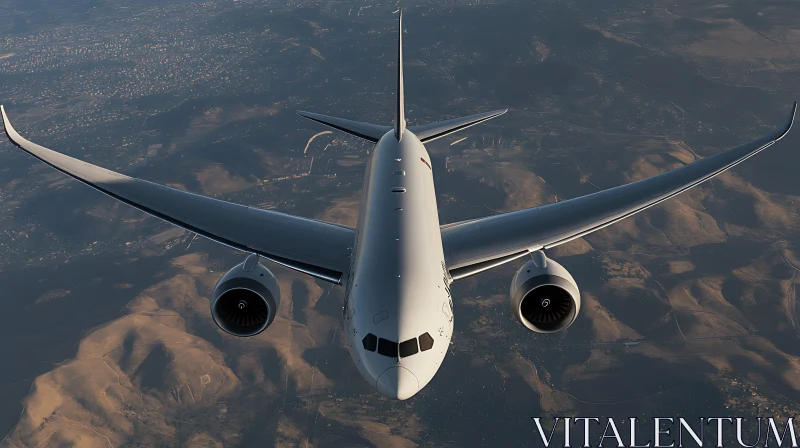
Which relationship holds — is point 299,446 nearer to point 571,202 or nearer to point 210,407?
point 210,407

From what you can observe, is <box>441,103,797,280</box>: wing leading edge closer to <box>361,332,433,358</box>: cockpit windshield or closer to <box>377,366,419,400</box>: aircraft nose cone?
<box>361,332,433,358</box>: cockpit windshield

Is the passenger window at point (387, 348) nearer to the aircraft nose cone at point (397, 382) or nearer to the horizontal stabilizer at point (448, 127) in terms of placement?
the aircraft nose cone at point (397, 382)

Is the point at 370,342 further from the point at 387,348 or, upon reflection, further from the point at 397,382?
the point at 397,382

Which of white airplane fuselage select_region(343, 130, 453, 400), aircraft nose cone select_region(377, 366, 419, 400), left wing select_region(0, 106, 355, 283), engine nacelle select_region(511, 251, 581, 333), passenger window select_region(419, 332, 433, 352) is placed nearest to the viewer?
aircraft nose cone select_region(377, 366, 419, 400)

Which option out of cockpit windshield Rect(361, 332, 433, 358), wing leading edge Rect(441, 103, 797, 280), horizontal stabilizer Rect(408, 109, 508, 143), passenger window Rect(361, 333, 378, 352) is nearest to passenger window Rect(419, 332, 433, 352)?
cockpit windshield Rect(361, 332, 433, 358)

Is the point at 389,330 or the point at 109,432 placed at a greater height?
the point at 389,330

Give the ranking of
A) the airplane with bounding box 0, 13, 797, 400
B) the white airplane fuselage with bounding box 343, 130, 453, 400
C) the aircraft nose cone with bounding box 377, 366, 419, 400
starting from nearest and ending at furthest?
1. the aircraft nose cone with bounding box 377, 366, 419, 400
2. the white airplane fuselage with bounding box 343, 130, 453, 400
3. the airplane with bounding box 0, 13, 797, 400

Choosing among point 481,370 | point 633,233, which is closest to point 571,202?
point 481,370

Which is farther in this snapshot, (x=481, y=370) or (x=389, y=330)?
(x=481, y=370)
